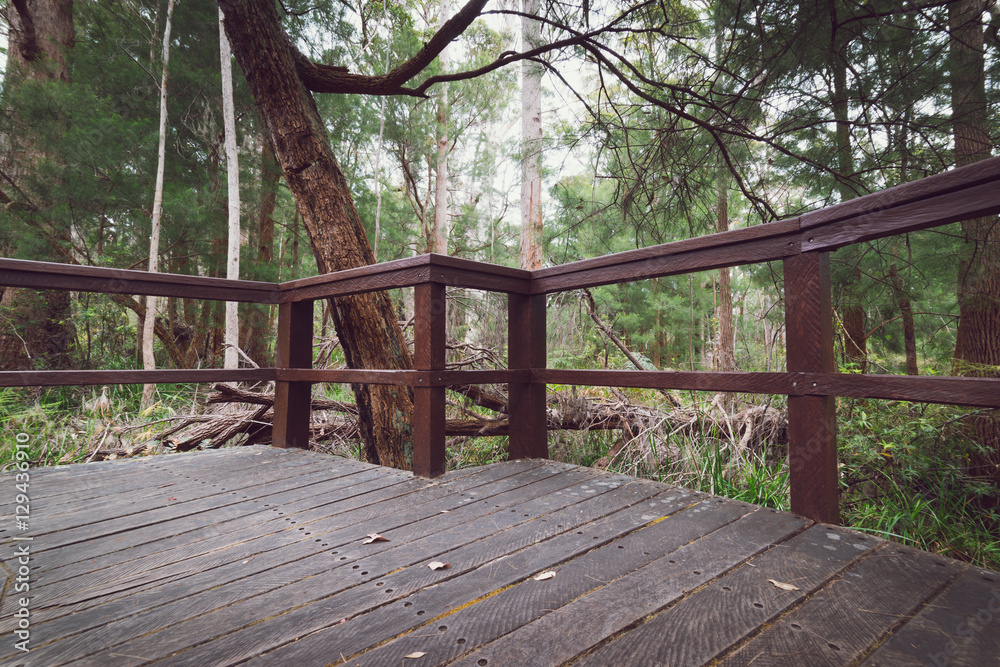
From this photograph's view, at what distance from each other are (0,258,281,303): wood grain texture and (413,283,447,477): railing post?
1.23 meters

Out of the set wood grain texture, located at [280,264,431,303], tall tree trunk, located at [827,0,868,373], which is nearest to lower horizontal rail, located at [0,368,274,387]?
wood grain texture, located at [280,264,431,303]

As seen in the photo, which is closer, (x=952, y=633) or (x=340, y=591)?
(x=952, y=633)

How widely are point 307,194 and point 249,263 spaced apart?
548cm

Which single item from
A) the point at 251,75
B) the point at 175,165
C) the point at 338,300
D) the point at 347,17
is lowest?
the point at 338,300

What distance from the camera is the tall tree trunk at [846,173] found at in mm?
3141

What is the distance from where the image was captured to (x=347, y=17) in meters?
9.68

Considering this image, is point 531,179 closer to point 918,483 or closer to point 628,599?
point 918,483

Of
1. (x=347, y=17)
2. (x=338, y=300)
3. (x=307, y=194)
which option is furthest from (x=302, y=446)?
(x=347, y=17)

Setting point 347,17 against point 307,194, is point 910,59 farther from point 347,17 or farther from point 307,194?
point 347,17

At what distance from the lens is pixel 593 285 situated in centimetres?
231

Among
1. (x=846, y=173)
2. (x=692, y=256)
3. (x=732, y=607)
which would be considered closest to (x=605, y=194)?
(x=846, y=173)

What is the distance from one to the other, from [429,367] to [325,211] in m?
1.92

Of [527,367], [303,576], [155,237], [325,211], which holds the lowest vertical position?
[303,576]

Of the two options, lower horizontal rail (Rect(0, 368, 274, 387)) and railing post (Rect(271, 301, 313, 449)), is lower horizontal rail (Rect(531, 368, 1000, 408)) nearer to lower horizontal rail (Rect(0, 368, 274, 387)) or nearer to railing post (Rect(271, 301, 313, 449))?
railing post (Rect(271, 301, 313, 449))
